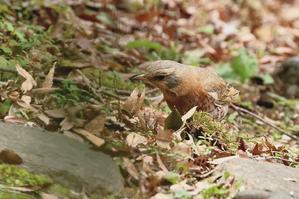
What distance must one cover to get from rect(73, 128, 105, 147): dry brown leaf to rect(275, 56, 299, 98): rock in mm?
4493

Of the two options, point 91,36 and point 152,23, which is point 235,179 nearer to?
point 91,36

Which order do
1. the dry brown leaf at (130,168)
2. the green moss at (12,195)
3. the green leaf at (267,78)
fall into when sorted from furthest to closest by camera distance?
the green leaf at (267,78) → the dry brown leaf at (130,168) → the green moss at (12,195)

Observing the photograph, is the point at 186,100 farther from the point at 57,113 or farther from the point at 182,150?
the point at 57,113

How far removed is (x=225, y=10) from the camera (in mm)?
10312

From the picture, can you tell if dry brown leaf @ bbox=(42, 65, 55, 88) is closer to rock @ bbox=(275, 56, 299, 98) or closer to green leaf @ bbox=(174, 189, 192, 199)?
green leaf @ bbox=(174, 189, 192, 199)

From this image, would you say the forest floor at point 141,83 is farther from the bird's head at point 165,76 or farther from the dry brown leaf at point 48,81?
the bird's head at point 165,76

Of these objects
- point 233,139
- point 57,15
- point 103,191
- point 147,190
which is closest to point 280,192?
point 147,190

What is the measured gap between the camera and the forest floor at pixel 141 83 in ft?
12.7

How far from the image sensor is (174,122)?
427 centimetres

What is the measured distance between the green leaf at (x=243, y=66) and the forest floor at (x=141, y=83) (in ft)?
0.05

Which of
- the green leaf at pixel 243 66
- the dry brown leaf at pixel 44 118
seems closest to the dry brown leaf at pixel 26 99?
the dry brown leaf at pixel 44 118

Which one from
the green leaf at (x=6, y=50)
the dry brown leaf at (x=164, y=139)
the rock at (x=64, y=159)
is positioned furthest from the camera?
the green leaf at (x=6, y=50)

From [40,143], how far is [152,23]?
5373 millimetres

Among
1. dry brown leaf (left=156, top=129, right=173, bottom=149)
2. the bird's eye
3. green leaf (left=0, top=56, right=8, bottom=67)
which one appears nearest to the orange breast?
the bird's eye
